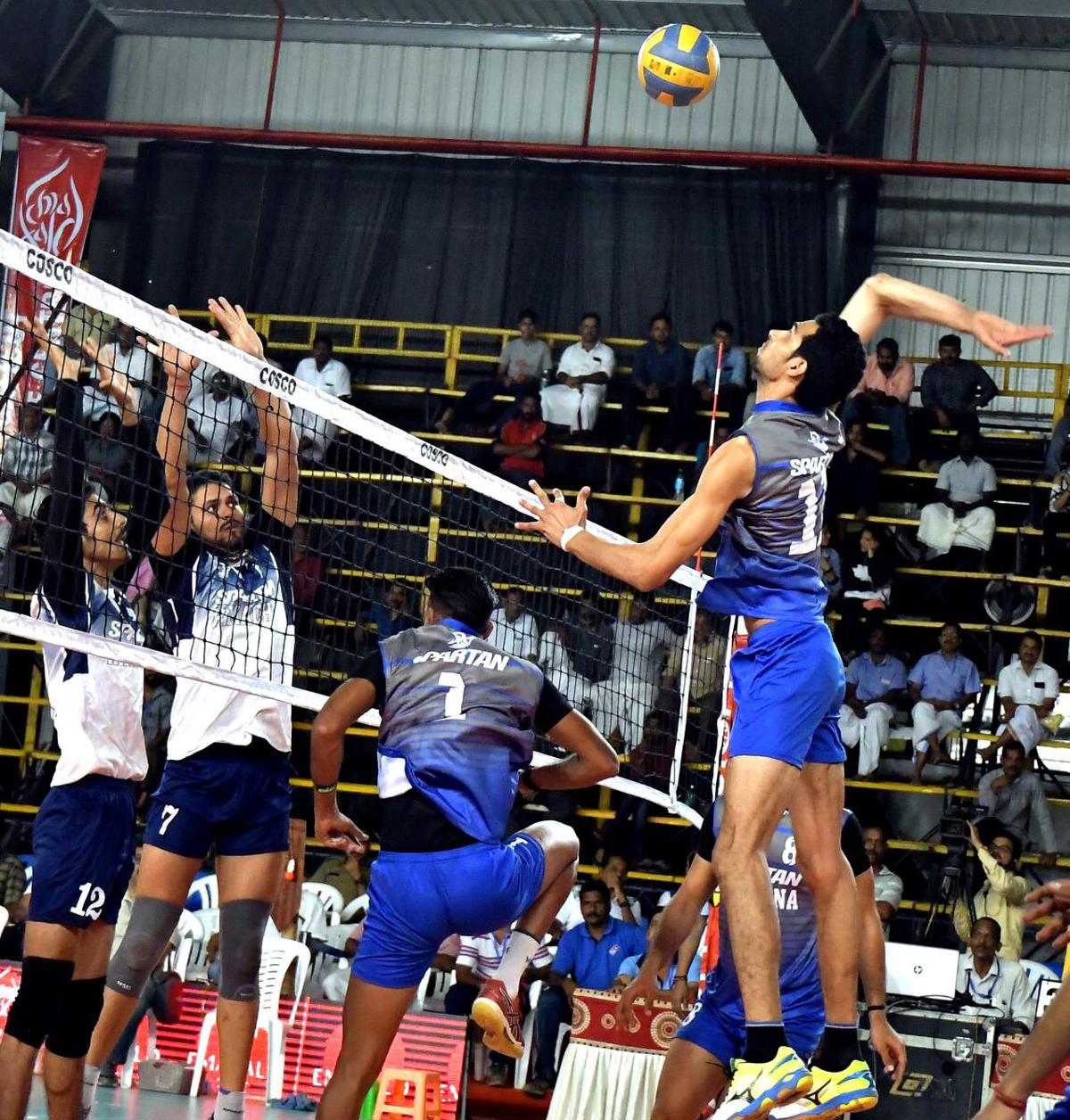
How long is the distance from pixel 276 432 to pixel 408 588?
391 inches

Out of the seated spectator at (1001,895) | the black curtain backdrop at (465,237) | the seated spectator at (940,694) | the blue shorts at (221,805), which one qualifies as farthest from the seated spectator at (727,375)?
the blue shorts at (221,805)

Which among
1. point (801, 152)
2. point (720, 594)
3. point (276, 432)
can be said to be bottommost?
point (720, 594)

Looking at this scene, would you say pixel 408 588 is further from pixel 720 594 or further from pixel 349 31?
pixel 720 594

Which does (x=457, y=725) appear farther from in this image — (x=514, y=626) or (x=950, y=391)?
(x=950, y=391)

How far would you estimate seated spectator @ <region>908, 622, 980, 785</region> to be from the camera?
1611cm

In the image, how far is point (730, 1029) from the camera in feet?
20.9

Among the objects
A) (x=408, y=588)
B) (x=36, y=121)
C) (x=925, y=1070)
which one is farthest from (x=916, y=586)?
(x=36, y=121)

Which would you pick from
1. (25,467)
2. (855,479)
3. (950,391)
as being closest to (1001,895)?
(855,479)

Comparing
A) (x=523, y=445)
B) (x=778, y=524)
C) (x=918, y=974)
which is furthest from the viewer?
(x=523, y=445)

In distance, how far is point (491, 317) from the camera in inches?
788

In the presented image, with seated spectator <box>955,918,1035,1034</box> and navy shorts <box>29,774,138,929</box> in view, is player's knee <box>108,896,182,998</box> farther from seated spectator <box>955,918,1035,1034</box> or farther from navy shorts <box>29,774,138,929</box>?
seated spectator <box>955,918,1035,1034</box>

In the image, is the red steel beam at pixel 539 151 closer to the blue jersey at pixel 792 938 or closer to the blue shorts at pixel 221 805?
the blue jersey at pixel 792 938

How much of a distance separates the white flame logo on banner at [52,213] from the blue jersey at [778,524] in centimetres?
1510

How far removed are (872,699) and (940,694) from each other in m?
0.63
